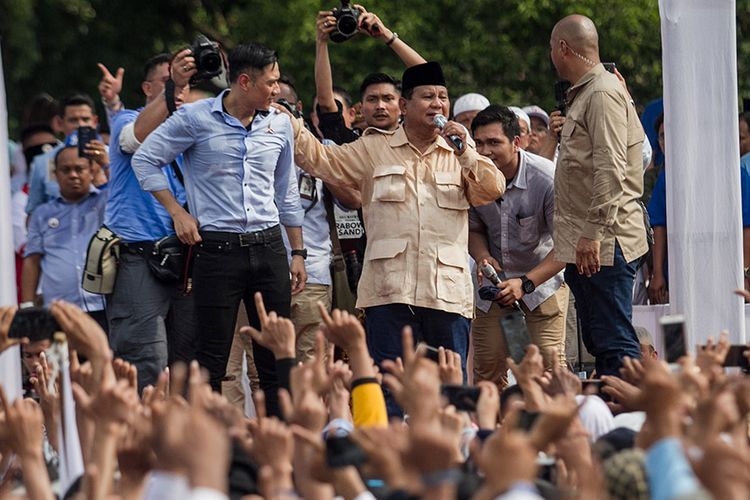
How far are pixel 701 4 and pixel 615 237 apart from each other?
40.0 inches

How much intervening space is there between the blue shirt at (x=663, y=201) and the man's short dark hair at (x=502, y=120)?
1113 mm

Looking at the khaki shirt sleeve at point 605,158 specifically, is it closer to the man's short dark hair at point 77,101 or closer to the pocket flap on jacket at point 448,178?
the pocket flap on jacket at point 448,178

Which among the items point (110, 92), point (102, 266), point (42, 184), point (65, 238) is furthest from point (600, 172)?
point (42, 184)

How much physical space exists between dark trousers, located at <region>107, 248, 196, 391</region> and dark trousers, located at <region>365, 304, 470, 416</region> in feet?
3.41

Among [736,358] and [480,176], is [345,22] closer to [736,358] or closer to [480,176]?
[480,176]

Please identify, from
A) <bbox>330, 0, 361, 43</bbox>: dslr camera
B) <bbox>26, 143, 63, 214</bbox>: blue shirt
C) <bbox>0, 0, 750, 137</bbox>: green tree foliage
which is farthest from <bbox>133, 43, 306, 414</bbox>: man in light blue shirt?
<bbox>0, 0, 750, 137</bbox>: green tree foliage

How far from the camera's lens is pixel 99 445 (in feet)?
11.9

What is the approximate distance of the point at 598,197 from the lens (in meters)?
6.36

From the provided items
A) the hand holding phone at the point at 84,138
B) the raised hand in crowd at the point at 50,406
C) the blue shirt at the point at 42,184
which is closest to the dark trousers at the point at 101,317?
the hand holding phone at the point at 84,138

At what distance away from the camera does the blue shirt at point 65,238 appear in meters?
8.18

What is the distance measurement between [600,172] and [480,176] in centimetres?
51

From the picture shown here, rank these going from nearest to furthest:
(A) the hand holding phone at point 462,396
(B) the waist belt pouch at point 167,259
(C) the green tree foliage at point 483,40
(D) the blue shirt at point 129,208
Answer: (A) the hand holding phone at point 462,396 → (B) the waist belt pouch at point 167,259 → (D) the blue shirt at point 129,208 → (C) the green tree foliage at point 483,40

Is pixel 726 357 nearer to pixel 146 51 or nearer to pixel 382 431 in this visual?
pixel 382 431

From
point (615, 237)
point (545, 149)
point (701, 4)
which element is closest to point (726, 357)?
point (615, 237)
